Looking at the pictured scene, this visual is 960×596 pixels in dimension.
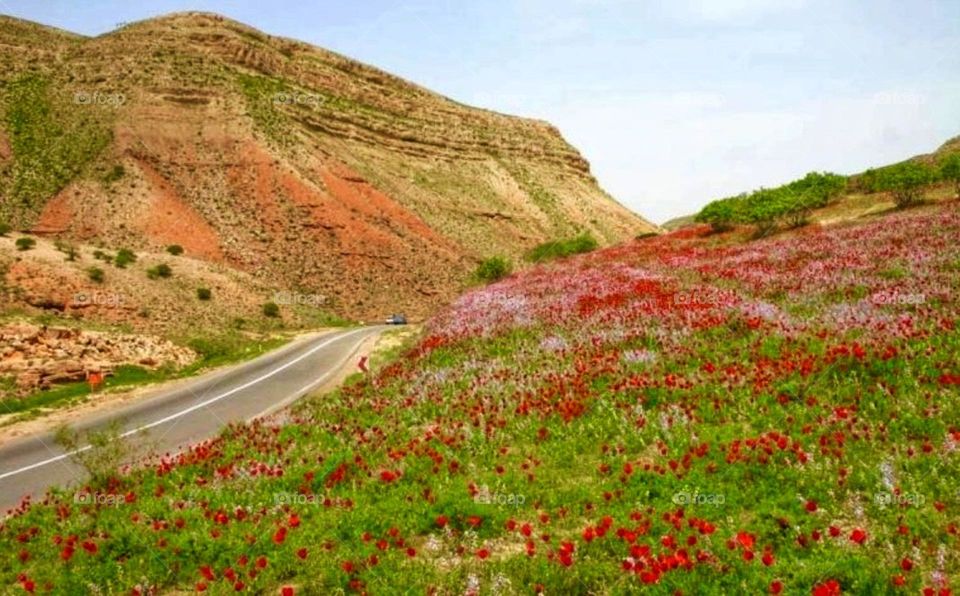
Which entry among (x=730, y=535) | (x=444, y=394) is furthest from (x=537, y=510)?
(x=444, y=394)

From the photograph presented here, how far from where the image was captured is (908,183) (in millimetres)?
30719

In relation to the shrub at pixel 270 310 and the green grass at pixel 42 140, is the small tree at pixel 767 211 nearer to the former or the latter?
the shrub at pixel 270 310

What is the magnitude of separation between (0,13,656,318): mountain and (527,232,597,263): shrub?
7790mm

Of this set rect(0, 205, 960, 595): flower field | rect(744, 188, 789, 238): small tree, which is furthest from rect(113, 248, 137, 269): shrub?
rect(744, 188, 789, 238): small tree

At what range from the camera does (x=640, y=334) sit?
1357 centimetres

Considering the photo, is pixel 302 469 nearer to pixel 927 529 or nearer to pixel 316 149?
pixel 927 529

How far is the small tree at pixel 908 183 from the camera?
3048 cm

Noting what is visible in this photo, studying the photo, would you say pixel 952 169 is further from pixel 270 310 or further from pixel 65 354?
pixel 65 354

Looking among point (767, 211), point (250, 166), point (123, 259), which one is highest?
point (250, 166)

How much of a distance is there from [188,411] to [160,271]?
26.7 metres

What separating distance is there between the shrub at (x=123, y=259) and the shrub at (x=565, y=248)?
32114 mm

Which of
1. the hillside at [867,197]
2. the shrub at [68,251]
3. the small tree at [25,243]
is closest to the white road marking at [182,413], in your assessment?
the shrub at [68,251]

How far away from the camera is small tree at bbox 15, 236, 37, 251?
3925cm

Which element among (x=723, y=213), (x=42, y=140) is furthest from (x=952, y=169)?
(x=42, y=140)
